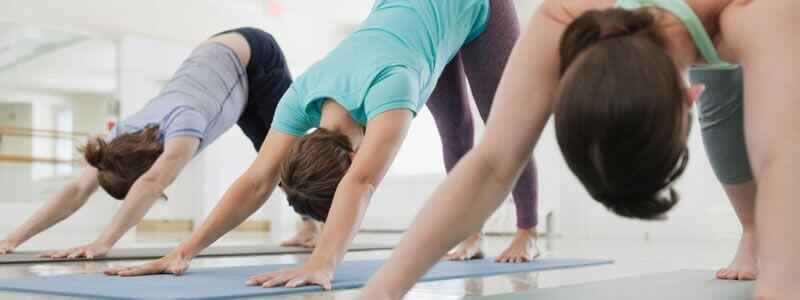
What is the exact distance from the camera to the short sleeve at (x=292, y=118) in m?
2.20

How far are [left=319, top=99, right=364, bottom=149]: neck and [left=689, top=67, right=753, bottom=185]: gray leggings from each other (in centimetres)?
84

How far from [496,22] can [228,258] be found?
141 centimetres

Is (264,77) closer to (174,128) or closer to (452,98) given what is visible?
(174,128)

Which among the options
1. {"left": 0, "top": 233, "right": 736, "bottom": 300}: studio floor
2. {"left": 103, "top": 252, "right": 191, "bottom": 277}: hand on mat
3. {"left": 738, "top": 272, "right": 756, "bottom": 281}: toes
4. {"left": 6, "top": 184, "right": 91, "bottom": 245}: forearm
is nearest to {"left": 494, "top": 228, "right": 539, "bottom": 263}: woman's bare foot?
{"left": 0, "top": 233, "right": 736, "bottom": 300}: studio floor

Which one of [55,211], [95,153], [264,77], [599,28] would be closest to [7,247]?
[55,211]

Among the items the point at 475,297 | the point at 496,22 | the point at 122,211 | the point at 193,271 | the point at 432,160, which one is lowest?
the point at 475,297

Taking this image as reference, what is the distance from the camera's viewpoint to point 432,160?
305 inches

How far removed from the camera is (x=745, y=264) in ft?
7.07

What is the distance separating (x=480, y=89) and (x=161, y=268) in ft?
3.65

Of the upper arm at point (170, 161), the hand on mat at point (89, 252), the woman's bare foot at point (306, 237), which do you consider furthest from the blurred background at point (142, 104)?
the upper arm at point (170, 161)

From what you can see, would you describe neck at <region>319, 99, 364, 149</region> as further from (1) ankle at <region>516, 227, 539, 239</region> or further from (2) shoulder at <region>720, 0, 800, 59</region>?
(2) shoulder at <region>720, 0, 800, 59</region>

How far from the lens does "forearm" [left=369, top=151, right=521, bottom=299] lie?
45.6 inches

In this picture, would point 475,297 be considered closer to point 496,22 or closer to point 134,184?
point 496,22

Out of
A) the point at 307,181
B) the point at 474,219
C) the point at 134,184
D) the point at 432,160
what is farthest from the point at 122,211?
the point at 432,160
